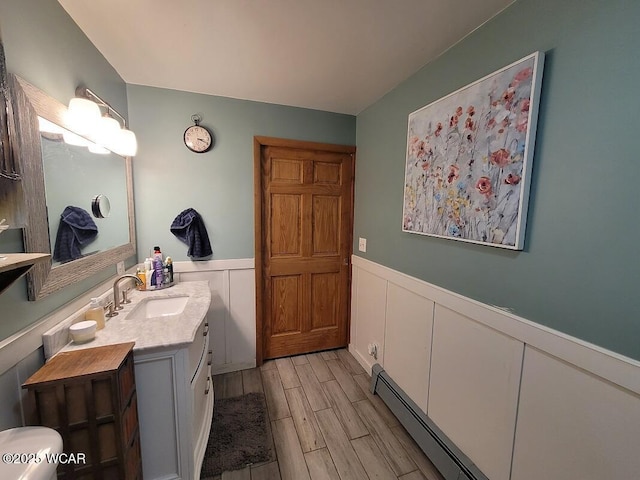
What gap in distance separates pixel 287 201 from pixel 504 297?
180 centimetres

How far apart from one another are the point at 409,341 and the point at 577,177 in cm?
131

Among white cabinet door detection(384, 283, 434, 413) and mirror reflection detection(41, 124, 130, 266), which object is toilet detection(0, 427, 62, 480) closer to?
mirror reflection detection(41, 124, 130, 266)

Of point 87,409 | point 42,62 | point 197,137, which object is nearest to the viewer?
point 87,409

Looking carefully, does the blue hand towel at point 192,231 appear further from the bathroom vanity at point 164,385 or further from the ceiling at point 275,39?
the ceiling at point 275,39

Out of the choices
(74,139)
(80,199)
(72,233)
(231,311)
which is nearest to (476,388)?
(231,311)

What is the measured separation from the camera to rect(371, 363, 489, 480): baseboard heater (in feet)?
4.34

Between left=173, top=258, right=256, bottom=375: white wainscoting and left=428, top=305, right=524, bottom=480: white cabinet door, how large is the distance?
156 cm

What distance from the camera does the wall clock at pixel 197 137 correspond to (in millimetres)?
2045

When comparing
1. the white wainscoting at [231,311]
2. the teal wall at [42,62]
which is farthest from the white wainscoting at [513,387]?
the teal wall at [42,62]

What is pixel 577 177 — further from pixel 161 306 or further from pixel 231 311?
pixel 231 311

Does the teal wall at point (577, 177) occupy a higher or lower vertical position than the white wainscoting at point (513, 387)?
higher

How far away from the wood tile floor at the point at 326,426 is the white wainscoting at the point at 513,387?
11.6 inches

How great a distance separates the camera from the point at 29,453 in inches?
26.0

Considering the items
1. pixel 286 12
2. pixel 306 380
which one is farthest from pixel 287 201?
pixel 306 380
